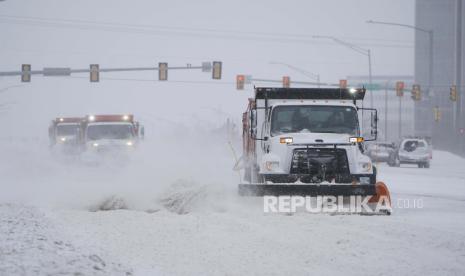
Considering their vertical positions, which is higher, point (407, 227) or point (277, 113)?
point (277, 113)

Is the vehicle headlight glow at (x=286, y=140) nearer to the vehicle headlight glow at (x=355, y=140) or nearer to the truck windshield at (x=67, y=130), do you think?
the vehicle headlight glow at (x=355, y=140)

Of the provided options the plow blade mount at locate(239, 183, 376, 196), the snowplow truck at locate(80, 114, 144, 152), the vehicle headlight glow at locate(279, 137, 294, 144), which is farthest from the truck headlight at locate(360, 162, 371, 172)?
the snowplow truck at locate(80, 114, 144, 152)

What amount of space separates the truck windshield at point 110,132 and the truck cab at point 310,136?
49.6 feet

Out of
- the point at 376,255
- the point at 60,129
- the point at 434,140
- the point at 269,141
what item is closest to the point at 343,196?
the point at 269,141

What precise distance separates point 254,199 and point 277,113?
6.27 ft

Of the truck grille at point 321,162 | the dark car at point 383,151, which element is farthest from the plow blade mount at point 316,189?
the dark car at point 383,151

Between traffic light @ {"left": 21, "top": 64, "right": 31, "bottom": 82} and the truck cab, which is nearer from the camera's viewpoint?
the truck cab

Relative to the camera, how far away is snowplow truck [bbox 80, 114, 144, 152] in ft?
104

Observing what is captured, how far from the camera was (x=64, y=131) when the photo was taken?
40688mm

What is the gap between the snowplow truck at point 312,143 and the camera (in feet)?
48.8

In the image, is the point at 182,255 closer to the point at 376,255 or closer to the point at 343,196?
the point at 376,255

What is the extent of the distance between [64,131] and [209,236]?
30192mm

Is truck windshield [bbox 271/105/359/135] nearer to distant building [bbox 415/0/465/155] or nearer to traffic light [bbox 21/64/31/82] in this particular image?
traffic light [bbox 21/64/31/82]

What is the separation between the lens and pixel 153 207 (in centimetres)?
1584
